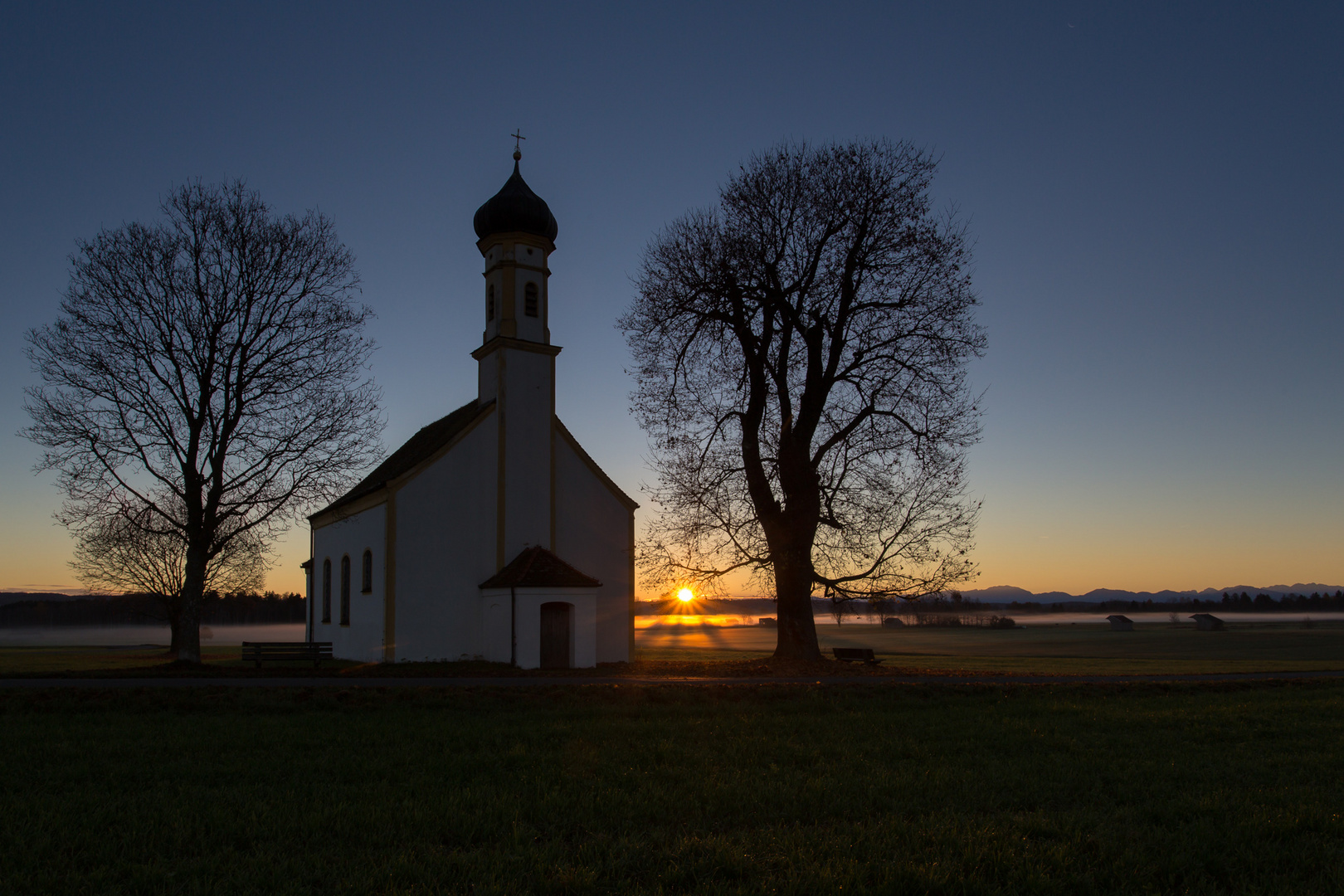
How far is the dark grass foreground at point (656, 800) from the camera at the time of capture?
227 inches

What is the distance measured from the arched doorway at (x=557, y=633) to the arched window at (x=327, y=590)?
1098 centimetres

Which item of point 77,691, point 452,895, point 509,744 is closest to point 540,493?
point 77,691

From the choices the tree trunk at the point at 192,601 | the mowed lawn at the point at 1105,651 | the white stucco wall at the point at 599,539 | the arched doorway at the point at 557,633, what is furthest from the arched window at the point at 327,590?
the mowed lawn at the point at 1105,651

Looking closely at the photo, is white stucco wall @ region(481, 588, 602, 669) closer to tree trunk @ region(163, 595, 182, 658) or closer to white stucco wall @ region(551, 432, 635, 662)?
white stucco wall @ region(551, 432, 635, 662)

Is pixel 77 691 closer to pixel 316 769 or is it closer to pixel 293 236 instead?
pixel 316 769

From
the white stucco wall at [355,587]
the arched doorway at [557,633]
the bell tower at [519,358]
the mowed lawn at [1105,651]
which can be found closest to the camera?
the arched doorway at [557,633]

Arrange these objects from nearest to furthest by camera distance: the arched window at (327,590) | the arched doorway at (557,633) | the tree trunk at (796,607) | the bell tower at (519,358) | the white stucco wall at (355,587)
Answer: the tree trunk at (796,607)
the arched doorway at (557,633)
the white stucco wall at (355,587)
the bell tower at (519,358)
the arched window at (327,590)

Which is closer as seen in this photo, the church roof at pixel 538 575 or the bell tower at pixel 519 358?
the church roof at pixel 538 575

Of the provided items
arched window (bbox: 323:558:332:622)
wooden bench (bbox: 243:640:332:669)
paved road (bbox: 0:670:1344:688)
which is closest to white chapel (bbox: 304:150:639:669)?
arched window (bbox: 323:558:332:622)

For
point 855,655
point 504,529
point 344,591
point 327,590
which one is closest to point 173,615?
point 327,590

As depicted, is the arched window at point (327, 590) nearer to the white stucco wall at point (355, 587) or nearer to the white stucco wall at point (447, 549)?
the white stucco wall at point (355, 587)

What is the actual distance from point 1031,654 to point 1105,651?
19.1ft

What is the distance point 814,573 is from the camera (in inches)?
989

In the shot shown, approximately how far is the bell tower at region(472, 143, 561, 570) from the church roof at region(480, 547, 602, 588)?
0.50m
